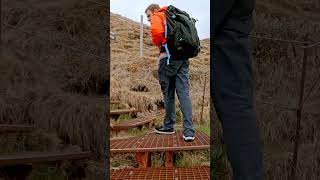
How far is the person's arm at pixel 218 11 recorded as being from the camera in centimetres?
85

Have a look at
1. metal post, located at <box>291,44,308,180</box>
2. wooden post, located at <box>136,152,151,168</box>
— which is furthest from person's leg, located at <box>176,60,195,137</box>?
metal post, located at <box>291,44,308,180</box>

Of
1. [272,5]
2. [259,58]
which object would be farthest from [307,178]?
[272,5]

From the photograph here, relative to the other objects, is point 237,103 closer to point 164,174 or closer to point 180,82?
point 164,174

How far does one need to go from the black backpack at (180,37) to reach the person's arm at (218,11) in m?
1.67

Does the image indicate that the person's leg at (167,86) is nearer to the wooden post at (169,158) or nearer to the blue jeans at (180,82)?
the blue jeans at (180,82)

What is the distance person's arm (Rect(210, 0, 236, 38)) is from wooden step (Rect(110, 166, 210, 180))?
143cm

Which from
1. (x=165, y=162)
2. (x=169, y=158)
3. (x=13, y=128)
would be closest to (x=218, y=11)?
(x=13, y=128)

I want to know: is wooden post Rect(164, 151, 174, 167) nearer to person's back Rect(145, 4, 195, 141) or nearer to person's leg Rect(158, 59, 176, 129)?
person's back Rect(145, 4, 195, 141)

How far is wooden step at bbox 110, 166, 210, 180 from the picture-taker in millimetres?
2207

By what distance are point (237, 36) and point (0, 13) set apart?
1.33 m

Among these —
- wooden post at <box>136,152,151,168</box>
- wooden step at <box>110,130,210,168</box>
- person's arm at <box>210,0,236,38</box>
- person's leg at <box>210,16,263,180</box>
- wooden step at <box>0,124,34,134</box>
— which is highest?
person's arm at <box>210,0,236,38</box>

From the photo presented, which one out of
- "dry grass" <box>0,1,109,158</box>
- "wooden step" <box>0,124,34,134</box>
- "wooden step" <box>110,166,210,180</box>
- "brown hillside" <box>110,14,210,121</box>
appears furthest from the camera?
"brown hillside" <box>110,14,210,121</box>

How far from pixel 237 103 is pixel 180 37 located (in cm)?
173

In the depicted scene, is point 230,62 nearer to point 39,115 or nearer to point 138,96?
point 39,115
